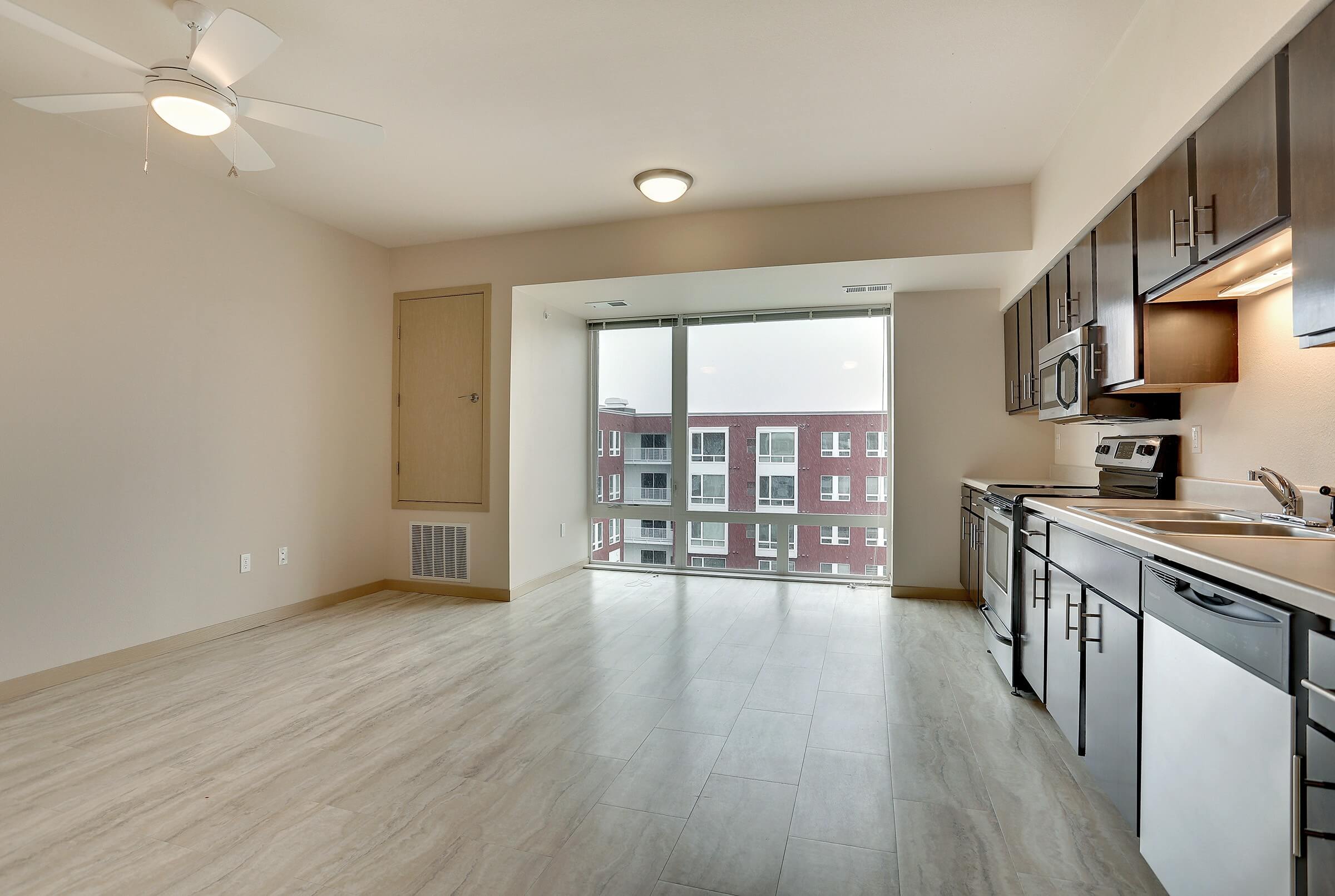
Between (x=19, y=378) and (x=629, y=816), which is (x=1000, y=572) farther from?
(x=19, y=378)

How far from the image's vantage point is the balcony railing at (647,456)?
627 centimetres

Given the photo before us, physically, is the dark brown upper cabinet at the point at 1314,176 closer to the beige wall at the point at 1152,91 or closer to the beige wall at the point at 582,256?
the beige wall at the point at 1152,91

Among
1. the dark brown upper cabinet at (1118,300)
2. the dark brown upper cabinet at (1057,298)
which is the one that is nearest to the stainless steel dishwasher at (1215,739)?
the dark brown upper cabinet at (1118,300)

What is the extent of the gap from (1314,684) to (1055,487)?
2745 mm

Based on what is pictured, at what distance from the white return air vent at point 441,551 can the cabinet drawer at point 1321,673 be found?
16.2 feet

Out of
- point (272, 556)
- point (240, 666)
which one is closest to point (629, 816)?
point (240, 666)

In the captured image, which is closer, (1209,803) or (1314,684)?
(1314,684)

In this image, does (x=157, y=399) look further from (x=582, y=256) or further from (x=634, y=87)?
(x=634, y=87)

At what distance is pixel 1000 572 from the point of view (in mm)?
→ 3400

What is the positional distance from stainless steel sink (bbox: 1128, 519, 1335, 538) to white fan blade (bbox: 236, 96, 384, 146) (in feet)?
10.1

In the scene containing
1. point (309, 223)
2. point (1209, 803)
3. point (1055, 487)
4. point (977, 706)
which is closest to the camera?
point (1209, 803)

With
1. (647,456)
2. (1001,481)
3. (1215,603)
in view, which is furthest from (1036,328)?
(647,456)

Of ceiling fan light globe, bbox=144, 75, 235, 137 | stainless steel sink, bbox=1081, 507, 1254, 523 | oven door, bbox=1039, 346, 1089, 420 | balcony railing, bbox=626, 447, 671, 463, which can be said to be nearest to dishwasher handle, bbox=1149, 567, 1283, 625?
stainless steel sink, bbox=1081, 507, 1254, 523

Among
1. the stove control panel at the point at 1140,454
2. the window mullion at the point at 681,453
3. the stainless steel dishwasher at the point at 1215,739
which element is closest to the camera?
the stainless steel dishwasher at the point at 1215,739
